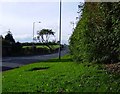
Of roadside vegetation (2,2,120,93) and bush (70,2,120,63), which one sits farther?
bush (70,2,120,63)

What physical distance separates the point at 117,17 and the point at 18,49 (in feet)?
187

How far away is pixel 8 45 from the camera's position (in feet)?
207

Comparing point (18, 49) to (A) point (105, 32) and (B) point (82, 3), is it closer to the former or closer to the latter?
(B) point (82, 3)

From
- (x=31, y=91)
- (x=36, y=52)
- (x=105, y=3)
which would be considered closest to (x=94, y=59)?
(x=105, y=3)

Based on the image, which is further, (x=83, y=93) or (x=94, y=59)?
(x=94, y=59)

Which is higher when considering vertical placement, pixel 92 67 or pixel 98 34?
pixel 98 34

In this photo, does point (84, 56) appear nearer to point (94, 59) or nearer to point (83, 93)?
point (94, 59)

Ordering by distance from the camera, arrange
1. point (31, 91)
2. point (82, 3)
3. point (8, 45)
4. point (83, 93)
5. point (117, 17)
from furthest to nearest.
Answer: point (8, 45) < point (82, 3) < point (117, 17) < point (31, 91) < point (83, 93)

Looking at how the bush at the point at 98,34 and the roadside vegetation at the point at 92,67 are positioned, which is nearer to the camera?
the roadside vegetation at the point at 92,67

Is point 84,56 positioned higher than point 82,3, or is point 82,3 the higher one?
point 82,3

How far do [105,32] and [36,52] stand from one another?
6221 centimetres

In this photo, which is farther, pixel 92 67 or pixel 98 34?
pixel 98 34

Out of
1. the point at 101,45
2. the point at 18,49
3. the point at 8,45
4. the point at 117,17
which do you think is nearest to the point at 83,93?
the point at 117,17

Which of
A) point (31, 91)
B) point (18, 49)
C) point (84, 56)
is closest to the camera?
point (31, 91)
